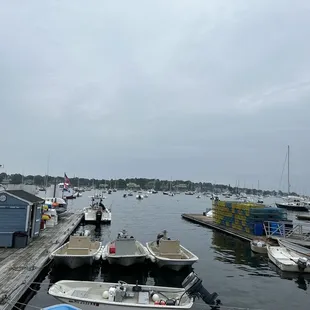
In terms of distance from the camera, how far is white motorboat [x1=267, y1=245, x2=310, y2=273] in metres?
17.5

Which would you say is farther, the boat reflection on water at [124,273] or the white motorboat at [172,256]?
the white motorboat at [172,256]

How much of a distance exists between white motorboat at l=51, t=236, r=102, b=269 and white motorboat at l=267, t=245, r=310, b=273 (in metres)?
10.2

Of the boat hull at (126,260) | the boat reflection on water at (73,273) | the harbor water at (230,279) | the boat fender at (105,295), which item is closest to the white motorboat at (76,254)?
the boat reflection on water at (73,273)

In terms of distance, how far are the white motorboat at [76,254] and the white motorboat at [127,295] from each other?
392 centimetres

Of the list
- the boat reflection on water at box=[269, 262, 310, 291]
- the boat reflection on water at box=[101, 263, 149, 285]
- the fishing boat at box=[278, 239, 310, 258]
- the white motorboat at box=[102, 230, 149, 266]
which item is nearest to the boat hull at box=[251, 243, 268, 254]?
the fishing boat at box=[278, 239, 310, 258]

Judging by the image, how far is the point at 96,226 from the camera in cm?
3781

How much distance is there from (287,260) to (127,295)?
11348mm

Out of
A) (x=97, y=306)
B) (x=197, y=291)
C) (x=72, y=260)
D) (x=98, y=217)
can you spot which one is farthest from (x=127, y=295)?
(x=98, y=217)

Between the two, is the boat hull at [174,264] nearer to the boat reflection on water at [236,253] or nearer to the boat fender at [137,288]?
the boat fender at [137,288]

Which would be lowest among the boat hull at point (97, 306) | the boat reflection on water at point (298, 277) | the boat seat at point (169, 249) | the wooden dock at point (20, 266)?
the boat reflection on water at point (298, 277)

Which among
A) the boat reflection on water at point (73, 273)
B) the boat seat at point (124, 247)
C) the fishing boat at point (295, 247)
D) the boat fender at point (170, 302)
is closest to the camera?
the boat fender at point (170, 302)

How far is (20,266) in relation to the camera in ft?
45.5

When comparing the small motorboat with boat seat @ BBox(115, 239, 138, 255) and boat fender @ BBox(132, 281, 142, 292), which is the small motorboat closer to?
boat seat @ BBox(115, 239, 138, 255)

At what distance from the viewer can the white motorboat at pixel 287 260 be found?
57.5 ft
